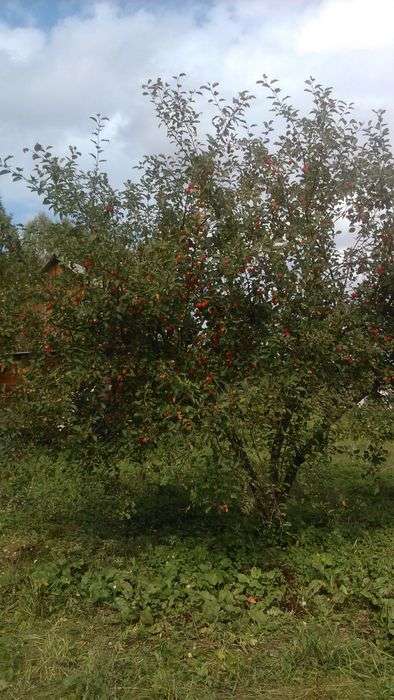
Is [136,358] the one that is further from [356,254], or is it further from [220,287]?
[356,254]

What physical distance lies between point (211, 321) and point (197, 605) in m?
1.80

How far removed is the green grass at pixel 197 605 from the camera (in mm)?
3529

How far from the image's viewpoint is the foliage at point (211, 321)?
427cm

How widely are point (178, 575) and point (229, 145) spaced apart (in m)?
3.04

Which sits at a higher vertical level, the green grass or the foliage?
the foliage

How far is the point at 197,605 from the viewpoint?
14.3 ft

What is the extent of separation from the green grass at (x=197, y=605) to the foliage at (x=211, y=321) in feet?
1.98

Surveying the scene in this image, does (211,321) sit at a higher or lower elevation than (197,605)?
higher

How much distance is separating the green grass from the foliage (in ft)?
1.98

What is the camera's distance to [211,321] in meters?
4.59

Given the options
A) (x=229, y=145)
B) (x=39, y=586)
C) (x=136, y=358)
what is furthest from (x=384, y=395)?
(x=39, y=586)

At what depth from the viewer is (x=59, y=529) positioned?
580cm

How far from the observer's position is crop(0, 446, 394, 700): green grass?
3529mm

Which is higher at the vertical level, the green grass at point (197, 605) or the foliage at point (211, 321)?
the foliage at point (211, 321)
